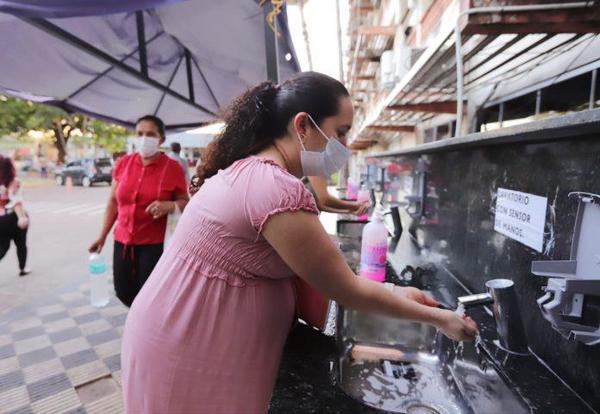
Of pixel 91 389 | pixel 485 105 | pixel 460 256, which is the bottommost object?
pixel 91 389

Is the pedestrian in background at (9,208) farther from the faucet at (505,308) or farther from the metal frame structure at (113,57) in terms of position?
the faucet at (505,308)

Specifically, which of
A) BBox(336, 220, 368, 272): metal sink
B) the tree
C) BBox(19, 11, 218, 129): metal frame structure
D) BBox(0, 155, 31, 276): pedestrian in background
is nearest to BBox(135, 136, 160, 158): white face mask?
BBox(19, 11, 218, 129): metal frame structure

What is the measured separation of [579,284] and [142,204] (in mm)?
2661

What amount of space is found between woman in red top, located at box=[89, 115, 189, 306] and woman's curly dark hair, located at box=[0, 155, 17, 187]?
2271 millimetres

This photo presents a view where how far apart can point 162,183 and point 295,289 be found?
1910 millimetres

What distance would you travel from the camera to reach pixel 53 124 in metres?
22.6

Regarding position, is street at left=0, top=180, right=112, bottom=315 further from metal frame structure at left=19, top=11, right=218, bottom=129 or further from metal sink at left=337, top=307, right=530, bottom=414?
metal sink at left=337, top=307, right=530, bottom=414

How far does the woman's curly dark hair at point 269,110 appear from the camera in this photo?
1051 mm

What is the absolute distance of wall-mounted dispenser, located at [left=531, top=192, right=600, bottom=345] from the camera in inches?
33.9

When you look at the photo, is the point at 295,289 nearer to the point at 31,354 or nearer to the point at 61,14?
the point at 61,14

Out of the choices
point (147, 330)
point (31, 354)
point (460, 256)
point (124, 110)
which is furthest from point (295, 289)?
point (124, 110)

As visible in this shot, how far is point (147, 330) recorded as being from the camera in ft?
3.33

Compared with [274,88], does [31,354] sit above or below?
below

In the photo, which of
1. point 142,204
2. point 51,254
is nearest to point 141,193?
point 142,204
